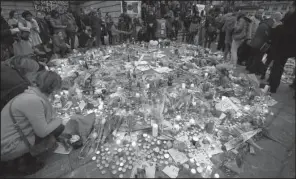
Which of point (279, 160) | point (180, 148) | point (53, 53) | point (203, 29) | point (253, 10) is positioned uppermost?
point (253, 10)

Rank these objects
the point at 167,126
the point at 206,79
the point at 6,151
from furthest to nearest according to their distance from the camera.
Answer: the point at 206,79, the point at 167,126, the point at 6,151

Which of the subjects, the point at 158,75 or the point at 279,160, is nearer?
the point at 279,160

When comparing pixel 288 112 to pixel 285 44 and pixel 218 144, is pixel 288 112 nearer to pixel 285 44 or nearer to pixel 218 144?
pixel 285 44

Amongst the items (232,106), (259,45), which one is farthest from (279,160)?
(259,45)

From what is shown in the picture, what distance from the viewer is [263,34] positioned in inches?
204

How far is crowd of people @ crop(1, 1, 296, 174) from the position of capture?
1.97 m

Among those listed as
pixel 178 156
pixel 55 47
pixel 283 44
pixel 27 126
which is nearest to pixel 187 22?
pixel 283 44

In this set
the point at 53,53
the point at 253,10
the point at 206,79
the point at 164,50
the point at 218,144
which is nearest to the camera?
the point at 218,144

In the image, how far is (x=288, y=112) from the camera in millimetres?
3629

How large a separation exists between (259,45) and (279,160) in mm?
4274

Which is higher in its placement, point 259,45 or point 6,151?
point 259,45

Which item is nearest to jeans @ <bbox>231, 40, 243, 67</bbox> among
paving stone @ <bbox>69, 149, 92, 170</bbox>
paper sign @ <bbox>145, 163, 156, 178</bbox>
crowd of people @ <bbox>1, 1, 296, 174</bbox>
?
crowd of people @ <bbox>1, 1, 296, 174</bbox>

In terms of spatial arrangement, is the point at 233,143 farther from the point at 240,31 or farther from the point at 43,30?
the point at 43,30

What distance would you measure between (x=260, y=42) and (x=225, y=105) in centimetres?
332
